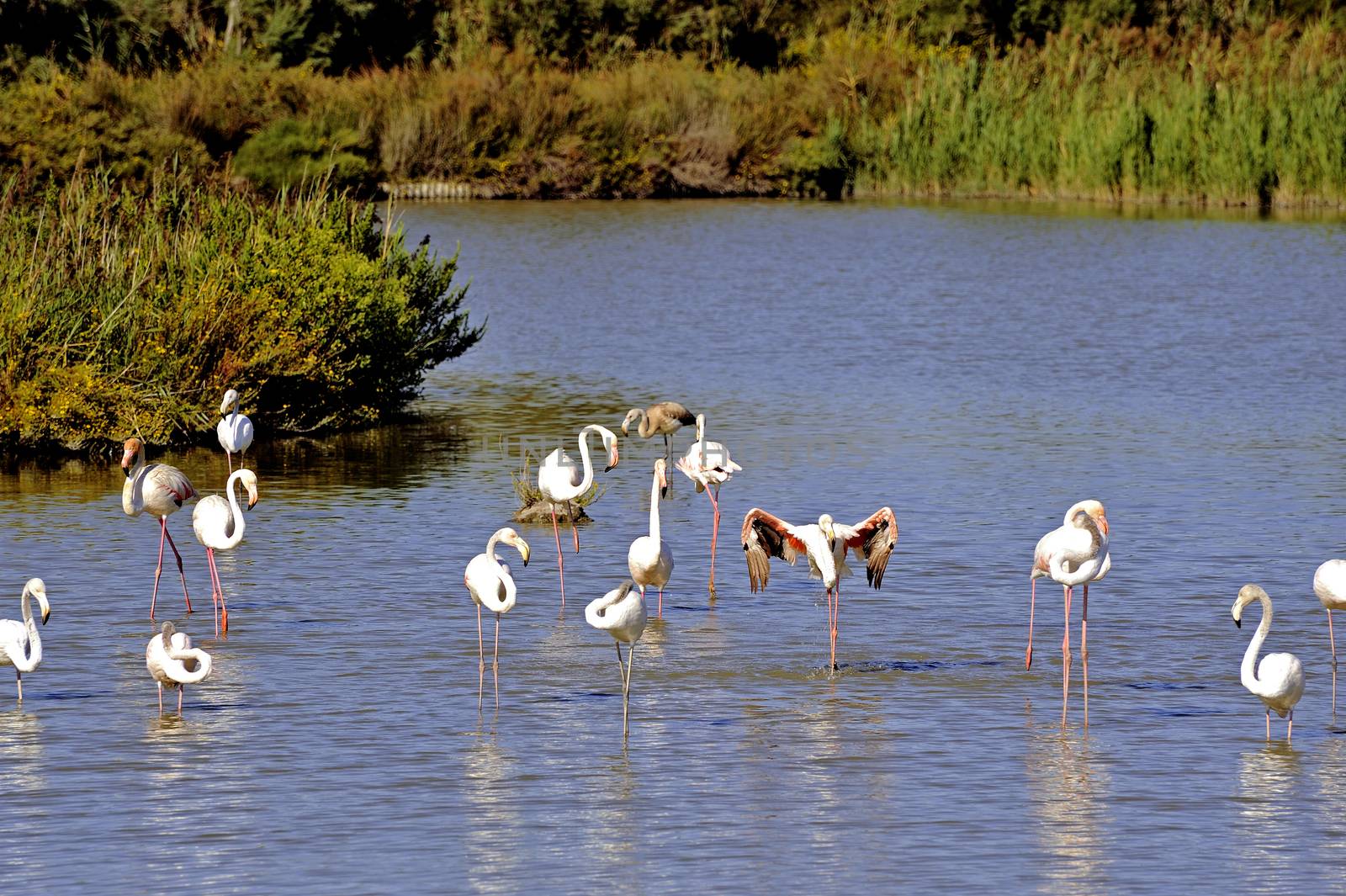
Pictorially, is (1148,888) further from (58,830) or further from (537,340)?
(537,340)

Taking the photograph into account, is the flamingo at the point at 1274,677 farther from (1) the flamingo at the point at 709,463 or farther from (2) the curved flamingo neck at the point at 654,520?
(1) the flamingo at the point at 709,463

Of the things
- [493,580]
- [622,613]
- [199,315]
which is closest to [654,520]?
[493,580]

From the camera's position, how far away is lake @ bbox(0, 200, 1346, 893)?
7.87 m

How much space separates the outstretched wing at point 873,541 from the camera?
34.8ft

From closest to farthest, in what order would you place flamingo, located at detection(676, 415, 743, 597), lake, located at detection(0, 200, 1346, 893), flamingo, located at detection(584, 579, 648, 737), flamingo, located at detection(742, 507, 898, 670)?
Result: lake, located at detection(0, 200, 1346, 893) < flamingo, located at detection(584, 579, 648, 737) < flamingo, located at detection(742, 507, 898, 670) < flamingo, located at detection(676, 415, 743, 597)

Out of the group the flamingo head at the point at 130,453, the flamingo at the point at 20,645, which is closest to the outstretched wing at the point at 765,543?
the flamingo at the point at 20,645

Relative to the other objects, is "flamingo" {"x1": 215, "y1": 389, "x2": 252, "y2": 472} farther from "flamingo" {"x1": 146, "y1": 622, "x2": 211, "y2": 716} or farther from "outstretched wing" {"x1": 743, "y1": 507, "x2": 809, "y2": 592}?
"flamingo" {"x1": 146, "y1": 622, "x2": 211, "y2": 716}

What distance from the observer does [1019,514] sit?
48.2ft

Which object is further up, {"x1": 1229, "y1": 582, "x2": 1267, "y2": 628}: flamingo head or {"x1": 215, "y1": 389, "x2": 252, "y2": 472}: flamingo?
{"x1": 215, "y1": 389, "x2": 252, "y2": 472}: flamingo

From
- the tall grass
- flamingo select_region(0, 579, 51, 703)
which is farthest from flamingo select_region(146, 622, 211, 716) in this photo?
the tall grass

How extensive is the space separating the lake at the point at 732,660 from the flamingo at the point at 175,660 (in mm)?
270

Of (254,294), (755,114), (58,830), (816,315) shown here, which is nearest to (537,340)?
(816,315)

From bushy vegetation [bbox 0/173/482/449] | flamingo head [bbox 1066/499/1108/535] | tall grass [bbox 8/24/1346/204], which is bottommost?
flamingo head [bbox 1066/499/1108/535]

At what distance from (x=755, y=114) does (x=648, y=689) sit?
38.0m
